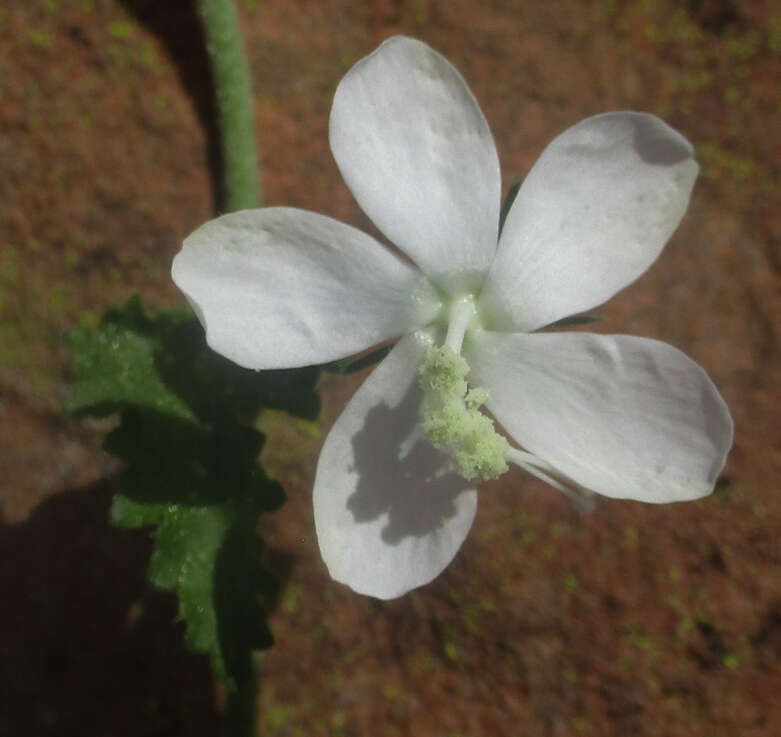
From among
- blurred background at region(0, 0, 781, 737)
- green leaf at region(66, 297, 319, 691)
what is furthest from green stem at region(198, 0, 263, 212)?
green leaf at region(66, 297, 319, 691)

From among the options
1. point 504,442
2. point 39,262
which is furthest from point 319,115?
point 504,442

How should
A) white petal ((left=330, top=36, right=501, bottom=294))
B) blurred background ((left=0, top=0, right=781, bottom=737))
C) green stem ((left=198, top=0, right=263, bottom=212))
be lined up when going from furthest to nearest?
blurred background ((left=0, top=0, right=781, bottom=737)), green stem ((left=198, top=0, right=263, bottom=212)), white petal ((left=330, top=36, right=501, bottom=294))

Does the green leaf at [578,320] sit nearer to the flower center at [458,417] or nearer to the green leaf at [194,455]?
the flower center at [458,417]

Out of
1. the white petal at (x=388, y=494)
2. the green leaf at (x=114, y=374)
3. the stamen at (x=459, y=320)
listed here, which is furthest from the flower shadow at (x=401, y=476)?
the green leaf at (x=114, y=374)

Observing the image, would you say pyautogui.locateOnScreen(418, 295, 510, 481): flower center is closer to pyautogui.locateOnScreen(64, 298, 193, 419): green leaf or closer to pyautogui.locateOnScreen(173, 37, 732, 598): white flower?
pyautogui.locateOnScreen(173, 37, 732, 598): white flower

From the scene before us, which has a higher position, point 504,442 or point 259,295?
point 259,295

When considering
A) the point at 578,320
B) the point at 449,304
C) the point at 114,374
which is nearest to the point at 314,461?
the point at 114,374

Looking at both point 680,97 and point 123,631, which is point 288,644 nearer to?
point 123,631
